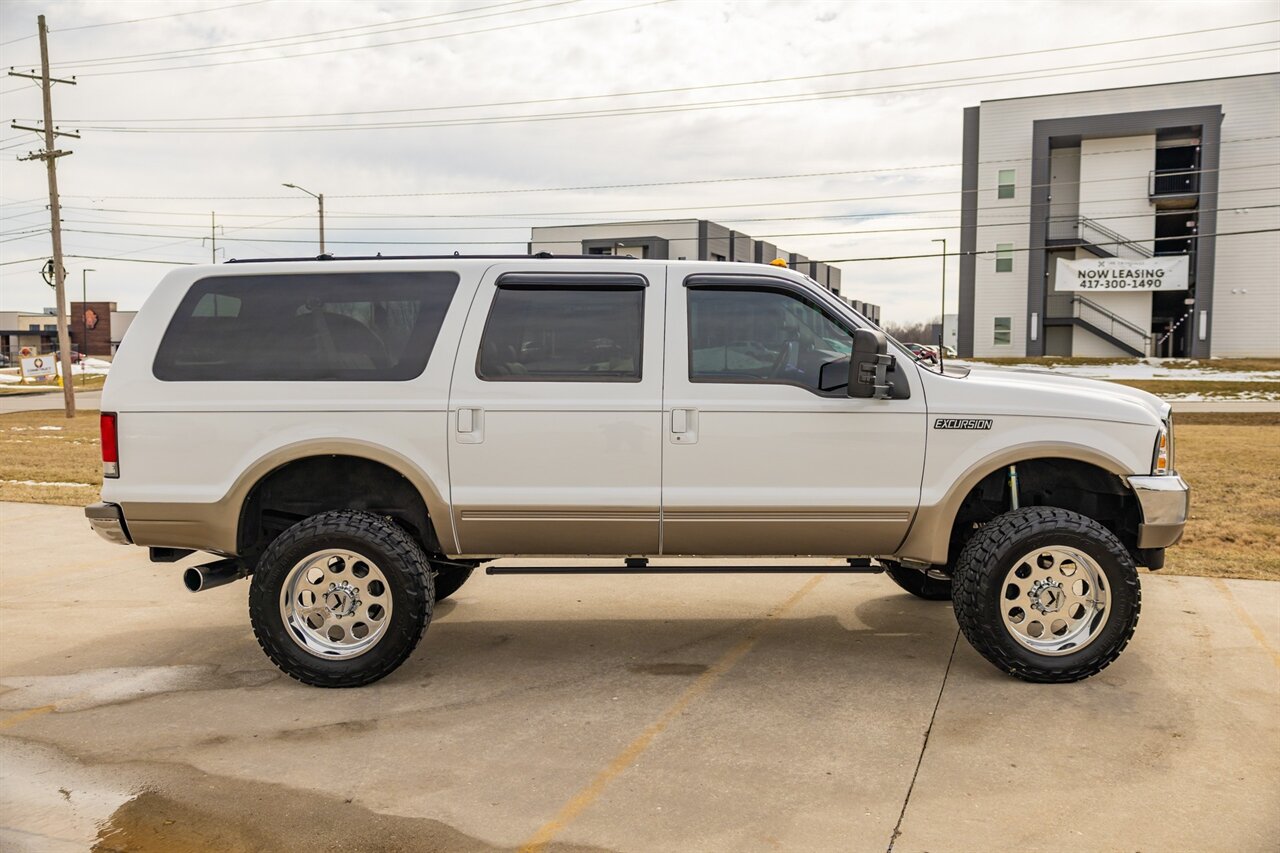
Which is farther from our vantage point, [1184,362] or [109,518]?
[1184,362]

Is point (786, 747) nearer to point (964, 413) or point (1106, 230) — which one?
point (964, 413)

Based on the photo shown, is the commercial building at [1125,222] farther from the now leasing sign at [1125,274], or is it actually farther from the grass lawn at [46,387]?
the grass lawn at [46,387]

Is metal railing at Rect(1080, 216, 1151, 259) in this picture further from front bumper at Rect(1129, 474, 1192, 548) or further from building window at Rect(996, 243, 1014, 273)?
front bumper at Rect(1129, 474, 1192, 548)

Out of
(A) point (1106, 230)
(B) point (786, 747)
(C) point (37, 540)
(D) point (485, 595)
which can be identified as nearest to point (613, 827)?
(B) point (786, 747)

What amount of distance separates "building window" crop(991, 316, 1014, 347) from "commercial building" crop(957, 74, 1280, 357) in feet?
0.18

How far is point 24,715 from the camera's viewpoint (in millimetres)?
4969

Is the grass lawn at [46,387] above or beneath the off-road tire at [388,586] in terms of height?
beneath

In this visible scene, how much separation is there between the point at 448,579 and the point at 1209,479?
9.57 m

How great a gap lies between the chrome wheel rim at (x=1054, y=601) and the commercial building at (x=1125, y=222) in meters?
46.5

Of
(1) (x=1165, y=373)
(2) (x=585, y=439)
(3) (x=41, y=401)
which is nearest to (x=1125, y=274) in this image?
(1) (x=1165, y=373)

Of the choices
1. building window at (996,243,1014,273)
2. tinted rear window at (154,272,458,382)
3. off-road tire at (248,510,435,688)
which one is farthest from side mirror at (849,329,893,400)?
building window at (996,243,1014,273)

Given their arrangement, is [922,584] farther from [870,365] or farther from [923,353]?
[870,365]

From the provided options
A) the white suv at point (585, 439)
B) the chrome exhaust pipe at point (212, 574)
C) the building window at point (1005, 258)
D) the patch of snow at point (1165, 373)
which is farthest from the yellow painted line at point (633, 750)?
the building window at point (1005, 258)

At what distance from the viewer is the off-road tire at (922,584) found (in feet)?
23.1
